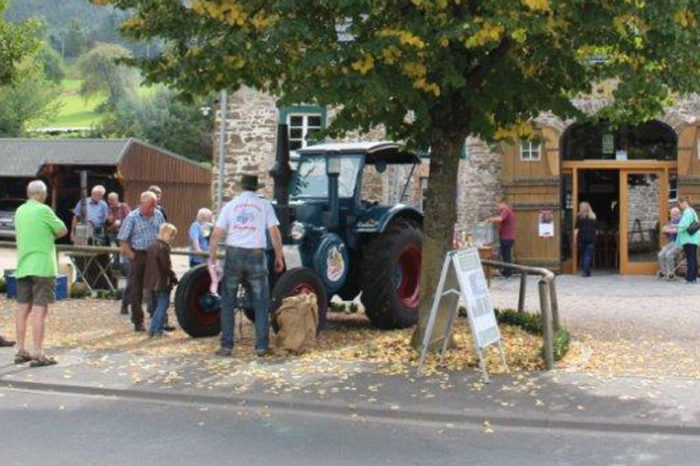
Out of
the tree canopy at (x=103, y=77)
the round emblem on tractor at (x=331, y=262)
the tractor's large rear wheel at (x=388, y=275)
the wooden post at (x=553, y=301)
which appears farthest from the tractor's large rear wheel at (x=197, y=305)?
the tree canopy at (x=103, y=77)

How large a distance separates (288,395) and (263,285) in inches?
82.3

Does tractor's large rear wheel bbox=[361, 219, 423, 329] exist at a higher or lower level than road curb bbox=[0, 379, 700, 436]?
higher

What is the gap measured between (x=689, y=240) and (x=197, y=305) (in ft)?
40.4

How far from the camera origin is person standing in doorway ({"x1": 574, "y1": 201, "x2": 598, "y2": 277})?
22250mm

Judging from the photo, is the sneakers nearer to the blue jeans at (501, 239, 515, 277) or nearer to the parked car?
the blue jeans at (501, 239, 515, 277)

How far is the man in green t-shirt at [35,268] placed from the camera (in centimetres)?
1052

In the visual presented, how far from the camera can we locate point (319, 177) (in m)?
13.4

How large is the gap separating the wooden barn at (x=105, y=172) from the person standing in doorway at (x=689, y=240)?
21.5 m

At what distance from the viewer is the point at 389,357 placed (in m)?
10.9

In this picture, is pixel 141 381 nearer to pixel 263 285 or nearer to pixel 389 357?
pixel 263 285

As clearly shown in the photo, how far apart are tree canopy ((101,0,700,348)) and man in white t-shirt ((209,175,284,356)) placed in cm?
123

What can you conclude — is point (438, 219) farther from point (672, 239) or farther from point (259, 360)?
point (672, 239)

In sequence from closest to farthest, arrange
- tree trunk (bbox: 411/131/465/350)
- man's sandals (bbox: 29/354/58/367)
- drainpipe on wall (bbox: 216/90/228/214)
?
man's sandals (bbox: 29/354/58/367)
tree trunk (bbox: 411/131/465/350)
drainpipe on wall (bbox: 216/90/228/214)

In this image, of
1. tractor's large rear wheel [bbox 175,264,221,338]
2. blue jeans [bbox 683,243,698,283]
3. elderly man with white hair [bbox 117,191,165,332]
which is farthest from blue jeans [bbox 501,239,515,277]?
tractor's large rear wheel [bbox 175,264,221,338]
